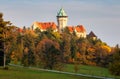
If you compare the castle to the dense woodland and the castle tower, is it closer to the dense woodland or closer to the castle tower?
the castle tower

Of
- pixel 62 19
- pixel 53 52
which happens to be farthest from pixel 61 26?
pixel 53 52

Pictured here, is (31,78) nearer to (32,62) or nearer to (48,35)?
(32,62)

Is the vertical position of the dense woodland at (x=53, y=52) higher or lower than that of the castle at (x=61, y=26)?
lower

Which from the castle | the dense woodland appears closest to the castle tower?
the castle

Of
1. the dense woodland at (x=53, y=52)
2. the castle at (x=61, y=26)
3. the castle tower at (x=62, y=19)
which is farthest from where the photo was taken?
the castle tower at (x=62, y=19)

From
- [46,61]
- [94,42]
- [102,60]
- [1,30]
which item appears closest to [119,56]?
[1,30]

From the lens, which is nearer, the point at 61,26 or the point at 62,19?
the point at 61,26

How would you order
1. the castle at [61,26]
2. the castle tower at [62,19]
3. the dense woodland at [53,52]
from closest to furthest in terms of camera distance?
the dense woodland at [53,52] → the castle at [61,26] → the castle tower at [62,19]

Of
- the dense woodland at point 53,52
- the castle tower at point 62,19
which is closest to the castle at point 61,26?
the castle tower at point 62,19

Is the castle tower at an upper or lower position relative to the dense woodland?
upper

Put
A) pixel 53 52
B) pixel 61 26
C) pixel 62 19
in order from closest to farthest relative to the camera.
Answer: pixel 53 52 < pixel 61 26 < pixel 62 19

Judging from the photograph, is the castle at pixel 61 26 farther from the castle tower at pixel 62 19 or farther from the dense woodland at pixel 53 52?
the dense woodland at pixel 53 52

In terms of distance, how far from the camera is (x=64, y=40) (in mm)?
110125

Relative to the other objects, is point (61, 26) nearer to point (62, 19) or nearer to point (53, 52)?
point (62, 19)
